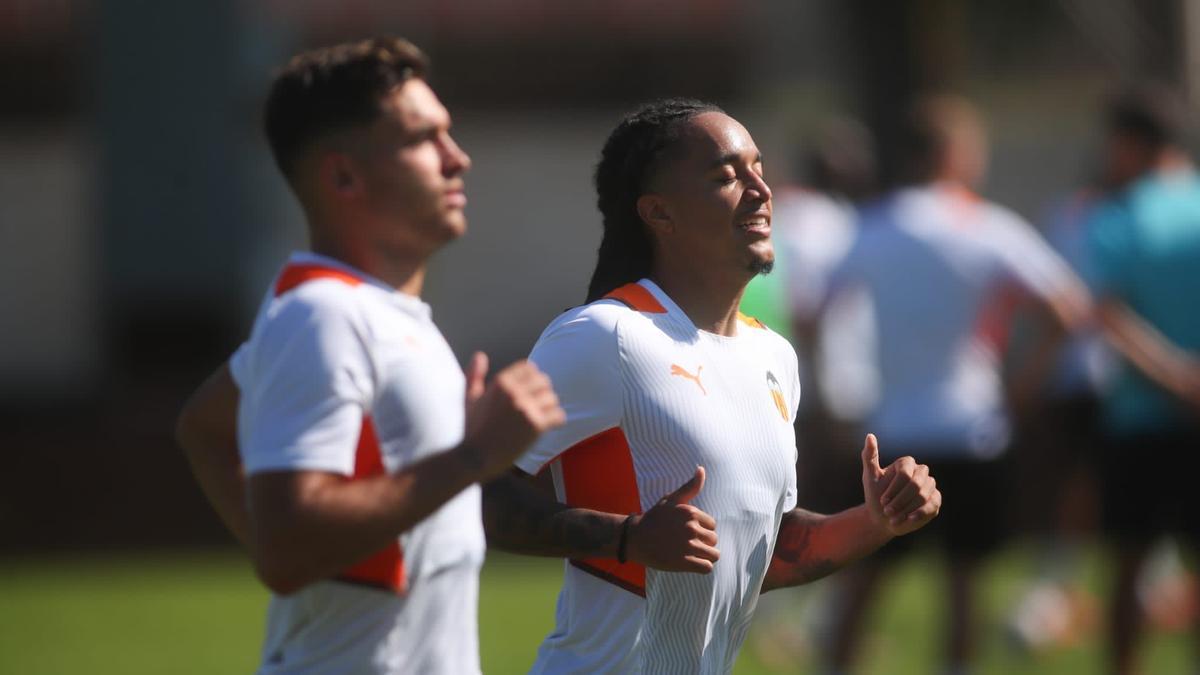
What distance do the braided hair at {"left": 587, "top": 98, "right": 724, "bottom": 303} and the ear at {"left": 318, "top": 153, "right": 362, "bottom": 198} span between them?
1.58ft

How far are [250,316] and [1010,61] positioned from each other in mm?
21080

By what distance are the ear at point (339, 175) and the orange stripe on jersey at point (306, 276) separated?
0.47ft

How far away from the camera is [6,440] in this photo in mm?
12930

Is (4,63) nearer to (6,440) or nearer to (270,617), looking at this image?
(6,440)

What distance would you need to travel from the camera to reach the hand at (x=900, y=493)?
2.97 meters

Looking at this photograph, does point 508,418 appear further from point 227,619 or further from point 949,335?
point 227,619

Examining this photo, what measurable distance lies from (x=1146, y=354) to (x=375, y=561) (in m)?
4.94

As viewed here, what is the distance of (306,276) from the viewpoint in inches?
117

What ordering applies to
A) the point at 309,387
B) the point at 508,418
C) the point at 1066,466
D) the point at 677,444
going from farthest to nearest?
the point at 1066,466, the point at 677,444, the point at 309,387, the point at 508,418

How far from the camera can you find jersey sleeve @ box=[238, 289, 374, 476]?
277cm

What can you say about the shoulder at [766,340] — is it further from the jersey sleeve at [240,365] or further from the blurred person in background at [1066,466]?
the blurred person in background at [1066,466]

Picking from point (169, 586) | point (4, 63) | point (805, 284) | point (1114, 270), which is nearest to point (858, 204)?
point (805, 284)

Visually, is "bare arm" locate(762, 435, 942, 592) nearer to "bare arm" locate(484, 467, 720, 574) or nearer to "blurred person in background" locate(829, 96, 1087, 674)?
"bare arm" locate(484, 467, 720, 574)


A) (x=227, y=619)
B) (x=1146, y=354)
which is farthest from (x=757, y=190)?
(x=227, y=619)
